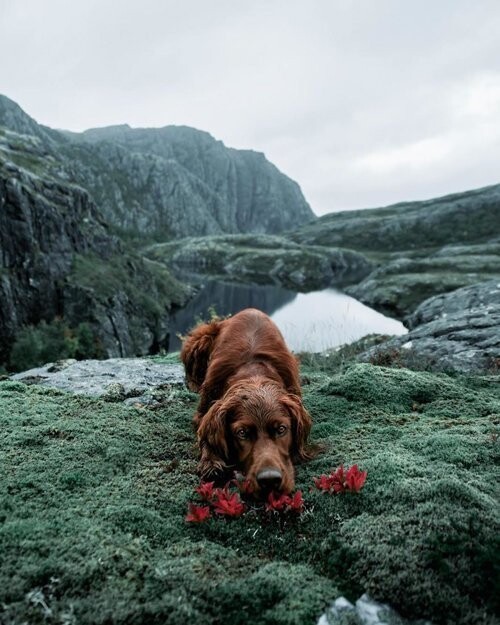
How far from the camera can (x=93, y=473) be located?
5.91 meters

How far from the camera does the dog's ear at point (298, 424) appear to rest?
225 inches

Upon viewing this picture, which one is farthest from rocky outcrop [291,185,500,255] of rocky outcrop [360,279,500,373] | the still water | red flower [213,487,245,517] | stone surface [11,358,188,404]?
red flower [213,487,245,517]

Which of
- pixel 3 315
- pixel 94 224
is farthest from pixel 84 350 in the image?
pixel 94 224

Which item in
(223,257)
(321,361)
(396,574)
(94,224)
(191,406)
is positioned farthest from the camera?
(223,257)

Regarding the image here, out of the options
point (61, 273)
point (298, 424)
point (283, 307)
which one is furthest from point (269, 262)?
point (298, 424)

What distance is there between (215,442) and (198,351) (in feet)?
11.9

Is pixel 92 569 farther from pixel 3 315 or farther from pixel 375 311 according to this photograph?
pixel 375 311

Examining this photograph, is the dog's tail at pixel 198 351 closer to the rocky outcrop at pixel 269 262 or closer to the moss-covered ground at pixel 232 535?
the moss-covered ground at pixel 232 535

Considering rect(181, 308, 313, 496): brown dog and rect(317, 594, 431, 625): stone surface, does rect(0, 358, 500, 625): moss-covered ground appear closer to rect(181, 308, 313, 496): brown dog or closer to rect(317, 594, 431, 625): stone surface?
rect(317, 594, 431, 625): stone surface

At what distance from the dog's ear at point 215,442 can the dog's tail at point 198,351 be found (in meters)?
3.18

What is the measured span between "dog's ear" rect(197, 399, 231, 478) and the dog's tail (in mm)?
3179

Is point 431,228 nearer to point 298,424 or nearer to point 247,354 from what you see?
point 247,354

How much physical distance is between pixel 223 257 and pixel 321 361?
134668 millimetres

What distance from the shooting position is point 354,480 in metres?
5.01
